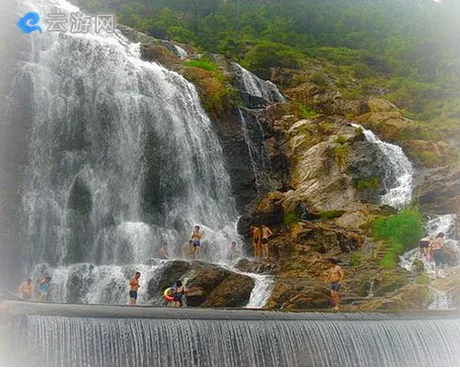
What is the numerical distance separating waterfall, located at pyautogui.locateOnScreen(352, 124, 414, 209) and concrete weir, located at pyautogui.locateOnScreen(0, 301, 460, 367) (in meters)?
11.1

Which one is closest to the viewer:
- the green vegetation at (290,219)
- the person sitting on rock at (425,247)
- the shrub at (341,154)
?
the person sitting on rock at (425,247)

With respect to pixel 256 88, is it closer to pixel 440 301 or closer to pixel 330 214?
pixel 330 214

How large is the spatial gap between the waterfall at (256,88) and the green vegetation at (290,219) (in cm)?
1069

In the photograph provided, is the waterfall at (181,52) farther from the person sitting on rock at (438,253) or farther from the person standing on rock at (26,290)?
the person standing on rock at (26,290)

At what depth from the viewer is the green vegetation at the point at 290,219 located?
67.2 feet

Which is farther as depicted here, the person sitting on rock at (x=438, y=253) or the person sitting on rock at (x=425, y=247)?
the person sitting on rock at (x=425, y=247)

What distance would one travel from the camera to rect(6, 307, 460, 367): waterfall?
9.67 meters

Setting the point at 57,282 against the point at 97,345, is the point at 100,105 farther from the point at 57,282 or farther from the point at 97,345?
the point at 97,345

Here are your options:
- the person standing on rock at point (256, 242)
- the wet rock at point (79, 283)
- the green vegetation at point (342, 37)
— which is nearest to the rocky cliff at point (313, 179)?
the person standing on rock at point (256, 242)

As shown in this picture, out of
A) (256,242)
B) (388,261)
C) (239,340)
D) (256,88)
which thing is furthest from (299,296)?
(256,88)

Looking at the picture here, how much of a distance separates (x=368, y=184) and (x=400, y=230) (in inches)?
205

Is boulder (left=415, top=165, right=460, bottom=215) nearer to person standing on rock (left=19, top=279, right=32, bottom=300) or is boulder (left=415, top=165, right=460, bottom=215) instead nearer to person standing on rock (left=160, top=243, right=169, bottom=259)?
person standing on rock (left=160, top=243, right=169, bottom=259)

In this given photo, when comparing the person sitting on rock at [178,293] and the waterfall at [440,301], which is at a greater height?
the person sitting on rock at [178,293]

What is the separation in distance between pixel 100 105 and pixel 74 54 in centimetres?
302
